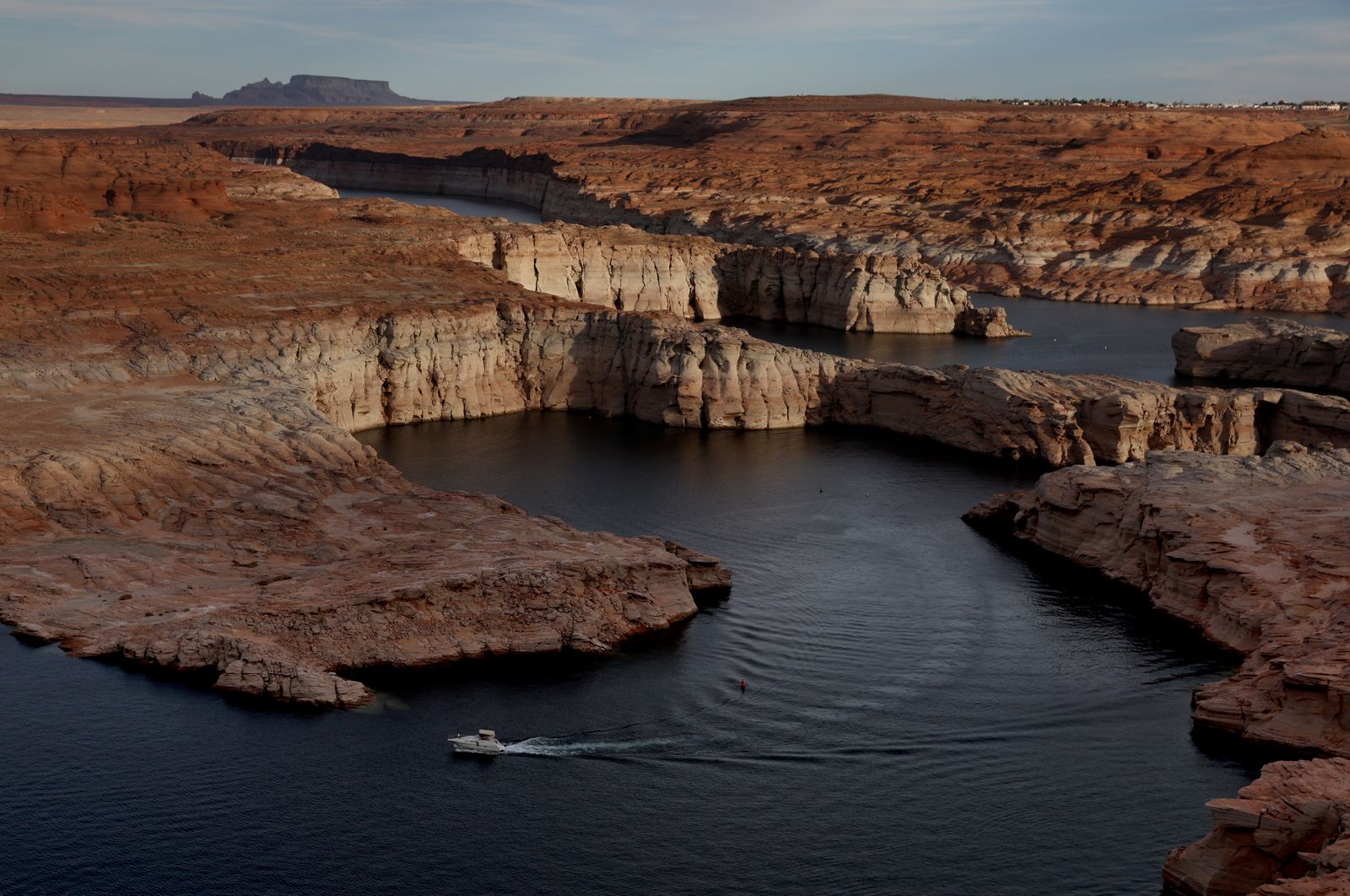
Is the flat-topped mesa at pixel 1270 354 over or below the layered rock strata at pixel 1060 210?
below

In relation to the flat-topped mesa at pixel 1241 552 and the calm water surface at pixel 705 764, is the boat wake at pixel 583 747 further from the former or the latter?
the flat-topped mesa at pixel 1241 552

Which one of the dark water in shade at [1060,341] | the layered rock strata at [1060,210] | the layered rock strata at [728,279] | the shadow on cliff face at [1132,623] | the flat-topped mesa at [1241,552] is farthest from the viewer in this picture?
the layered rock strata at [1060,210]

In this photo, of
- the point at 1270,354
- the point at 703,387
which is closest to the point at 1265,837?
the point at 703,387

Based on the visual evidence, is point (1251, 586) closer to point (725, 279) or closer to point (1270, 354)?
point (1270, 354)

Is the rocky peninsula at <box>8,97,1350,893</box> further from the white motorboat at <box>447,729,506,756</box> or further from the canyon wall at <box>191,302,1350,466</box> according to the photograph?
the white motorboat at <box>447,729,506,756</box>

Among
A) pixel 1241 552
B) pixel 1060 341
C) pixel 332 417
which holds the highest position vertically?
pixel 1060 341

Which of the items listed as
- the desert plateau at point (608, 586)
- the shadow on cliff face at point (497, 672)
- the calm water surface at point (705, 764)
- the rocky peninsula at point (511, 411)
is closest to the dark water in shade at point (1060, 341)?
the desert plateau at point (608, 586)
